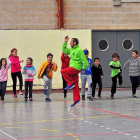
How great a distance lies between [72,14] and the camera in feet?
68.0

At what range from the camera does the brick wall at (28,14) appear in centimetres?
2014

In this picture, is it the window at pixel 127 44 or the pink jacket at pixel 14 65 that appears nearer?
the pink jacket at pixel 14 65

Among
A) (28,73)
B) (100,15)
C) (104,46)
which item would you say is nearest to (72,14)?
(100,15)

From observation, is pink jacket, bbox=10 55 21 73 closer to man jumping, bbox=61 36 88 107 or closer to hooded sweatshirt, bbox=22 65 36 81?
hooded sweatshirt, bbox=22 65 36 81

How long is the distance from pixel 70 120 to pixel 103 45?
11206mm

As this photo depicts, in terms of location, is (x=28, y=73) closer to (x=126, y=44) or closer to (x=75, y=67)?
(x=75, y=67)

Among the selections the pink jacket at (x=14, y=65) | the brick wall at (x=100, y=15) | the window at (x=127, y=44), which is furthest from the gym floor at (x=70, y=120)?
the window at (x=127, y=44)

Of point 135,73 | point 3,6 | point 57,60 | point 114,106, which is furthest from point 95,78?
point 3,6

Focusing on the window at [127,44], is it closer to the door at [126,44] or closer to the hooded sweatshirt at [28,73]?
the door at [126,44]

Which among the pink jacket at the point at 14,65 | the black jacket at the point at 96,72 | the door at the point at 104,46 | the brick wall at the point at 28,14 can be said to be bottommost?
the black jacket at the point at 96,72

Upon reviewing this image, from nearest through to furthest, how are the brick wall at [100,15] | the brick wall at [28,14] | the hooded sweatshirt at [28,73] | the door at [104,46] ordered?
the hooded sweatshirt at [28,73] < the brick wall at [28,14] < the brick wall at [100,15] < the door at [104,46]

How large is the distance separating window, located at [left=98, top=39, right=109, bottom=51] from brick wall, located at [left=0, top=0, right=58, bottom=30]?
2.25 m

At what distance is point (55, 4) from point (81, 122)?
11.2 meters

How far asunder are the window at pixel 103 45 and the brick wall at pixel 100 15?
0.65 m
